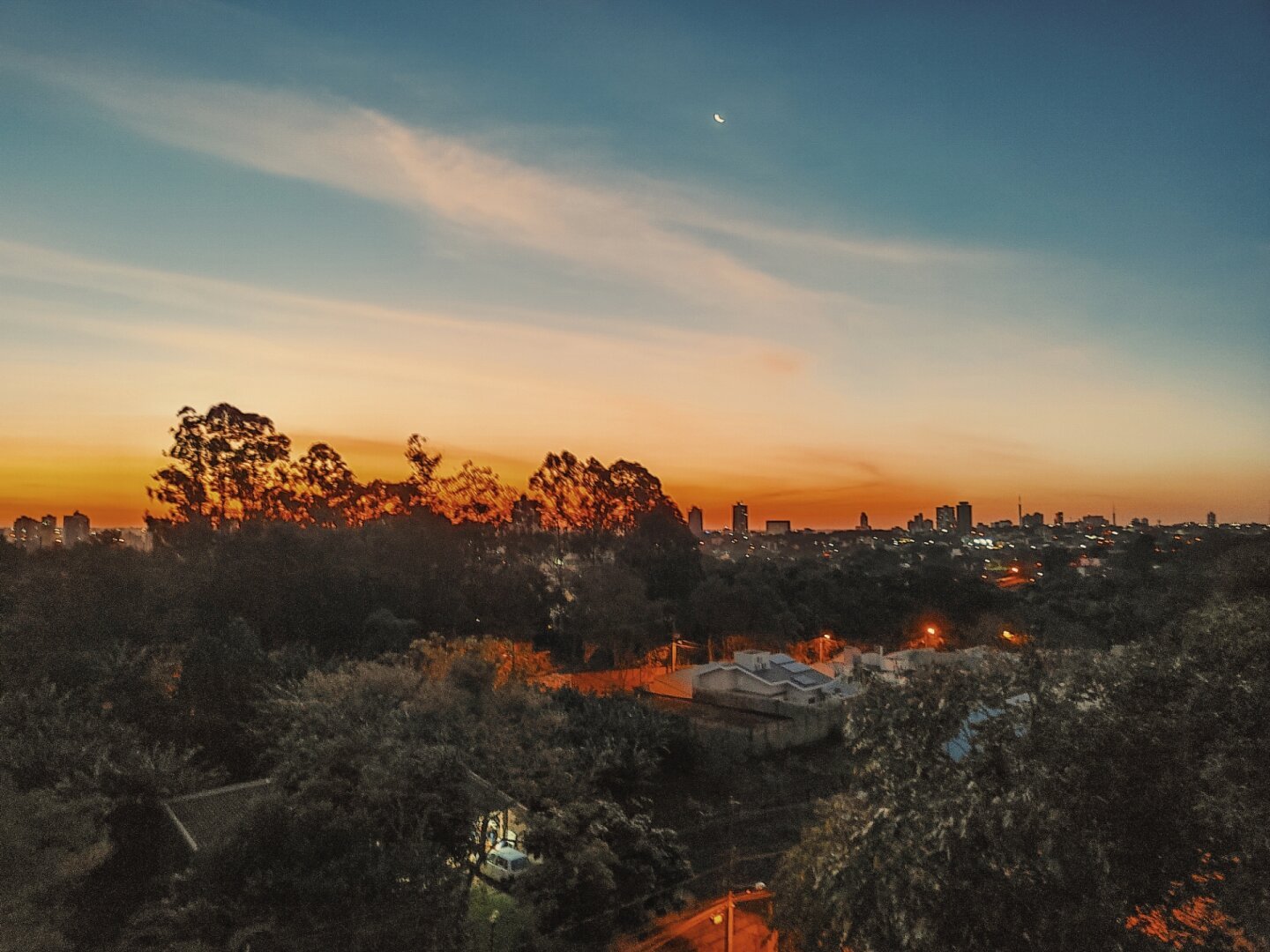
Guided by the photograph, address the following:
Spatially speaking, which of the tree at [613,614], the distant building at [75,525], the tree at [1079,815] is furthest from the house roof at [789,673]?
the distant building at [75,525]

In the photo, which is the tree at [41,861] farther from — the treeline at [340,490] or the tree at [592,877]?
the treeline at [340,490]

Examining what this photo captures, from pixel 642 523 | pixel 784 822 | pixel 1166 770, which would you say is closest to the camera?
pixel 1166 770

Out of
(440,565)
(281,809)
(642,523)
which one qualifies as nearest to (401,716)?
(281,809)

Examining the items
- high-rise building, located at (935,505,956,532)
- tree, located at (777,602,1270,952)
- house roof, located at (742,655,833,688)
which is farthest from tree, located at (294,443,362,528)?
high-rise building, located at (935,505,956,532)

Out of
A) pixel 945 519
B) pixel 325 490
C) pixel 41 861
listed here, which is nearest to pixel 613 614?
pixel 325 490

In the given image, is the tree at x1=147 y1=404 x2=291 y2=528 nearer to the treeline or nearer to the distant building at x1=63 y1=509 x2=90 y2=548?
the treeline

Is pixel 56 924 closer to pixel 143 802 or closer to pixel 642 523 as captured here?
pixel 143 802

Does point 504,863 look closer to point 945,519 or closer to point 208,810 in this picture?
point 208,810

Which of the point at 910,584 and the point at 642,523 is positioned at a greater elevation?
the point at 642,523
